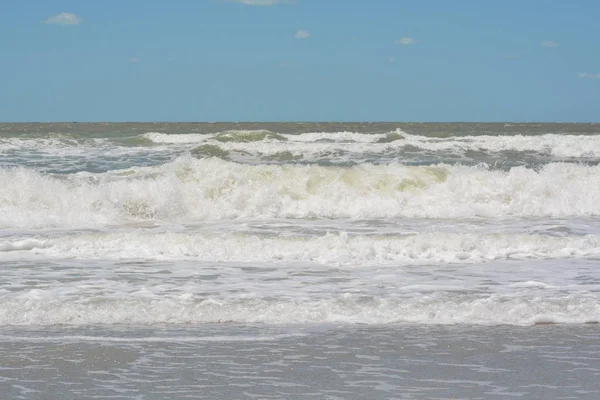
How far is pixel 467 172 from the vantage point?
14.6 meters

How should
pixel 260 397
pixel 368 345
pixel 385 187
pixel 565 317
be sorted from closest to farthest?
1. pixel 260 397
2. pixel 368 345
3. pixel 565 317
4. pixel 385 187

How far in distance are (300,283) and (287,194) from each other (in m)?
6.54

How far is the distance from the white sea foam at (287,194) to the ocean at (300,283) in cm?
4

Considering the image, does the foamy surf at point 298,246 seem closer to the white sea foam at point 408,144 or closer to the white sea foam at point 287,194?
the white sea foam at point 287,194

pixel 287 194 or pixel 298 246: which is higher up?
pixel 287 194

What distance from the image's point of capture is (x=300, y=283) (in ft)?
22.8

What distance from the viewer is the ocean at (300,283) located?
14.4 ft

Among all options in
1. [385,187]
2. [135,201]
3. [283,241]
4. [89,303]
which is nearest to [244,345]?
[89,303]

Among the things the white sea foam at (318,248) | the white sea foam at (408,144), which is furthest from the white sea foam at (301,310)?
the white sea foam at (408,144)

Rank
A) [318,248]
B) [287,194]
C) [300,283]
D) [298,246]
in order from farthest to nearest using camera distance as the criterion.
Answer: [287,194] < [298,246] < [318,248] < [300,283]

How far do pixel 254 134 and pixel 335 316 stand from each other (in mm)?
24643

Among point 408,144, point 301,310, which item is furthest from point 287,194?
point 408,144

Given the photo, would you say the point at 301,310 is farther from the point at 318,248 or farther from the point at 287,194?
the point at 287,194

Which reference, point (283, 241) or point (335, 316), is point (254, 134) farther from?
point (335, 316)
